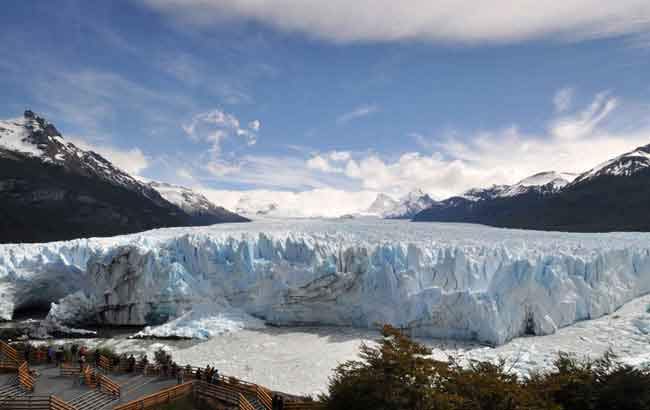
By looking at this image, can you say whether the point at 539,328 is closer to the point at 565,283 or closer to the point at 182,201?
the point at 565,283

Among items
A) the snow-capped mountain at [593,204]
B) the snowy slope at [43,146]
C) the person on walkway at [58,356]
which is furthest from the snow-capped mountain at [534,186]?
the person on walkway at [58,356]

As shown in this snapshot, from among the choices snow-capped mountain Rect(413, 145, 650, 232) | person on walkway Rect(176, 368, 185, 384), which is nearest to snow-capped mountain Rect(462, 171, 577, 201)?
snow-capped mountain Rect(413, 145, 650, 232)

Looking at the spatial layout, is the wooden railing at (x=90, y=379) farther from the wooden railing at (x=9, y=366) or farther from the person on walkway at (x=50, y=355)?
the person on walkway at (x=50, y=355)

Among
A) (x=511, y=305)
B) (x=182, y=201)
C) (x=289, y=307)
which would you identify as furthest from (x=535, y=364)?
(x=182, y=201)

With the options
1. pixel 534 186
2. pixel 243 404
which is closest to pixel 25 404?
pixel 243 404

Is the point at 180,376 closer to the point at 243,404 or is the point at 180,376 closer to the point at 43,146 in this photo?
the point at 243,404

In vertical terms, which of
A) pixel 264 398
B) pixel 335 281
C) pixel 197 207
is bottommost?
pixel 264 398

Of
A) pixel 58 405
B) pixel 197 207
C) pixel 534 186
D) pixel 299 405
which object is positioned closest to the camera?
pixel 58 405
